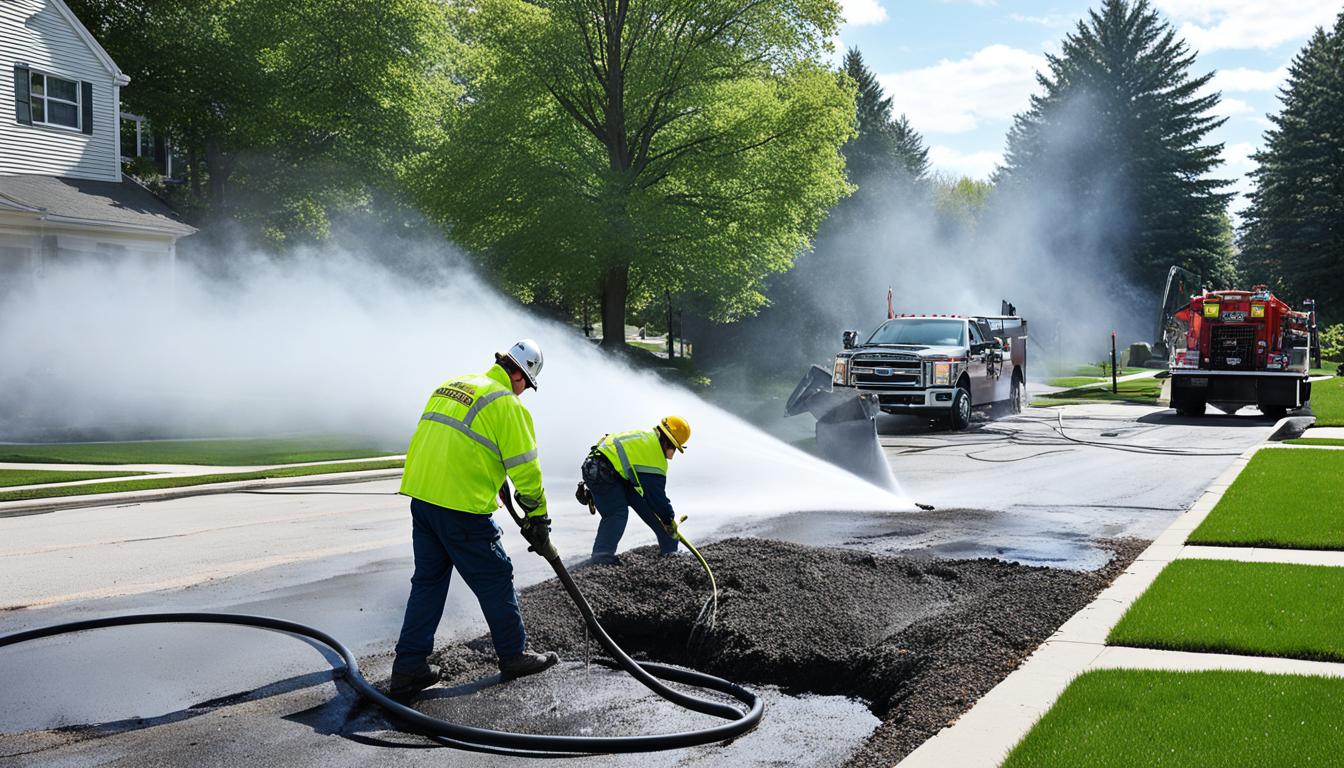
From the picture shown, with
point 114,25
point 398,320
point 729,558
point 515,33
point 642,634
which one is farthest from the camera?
point 114,25

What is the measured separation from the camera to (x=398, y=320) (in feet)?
88.5

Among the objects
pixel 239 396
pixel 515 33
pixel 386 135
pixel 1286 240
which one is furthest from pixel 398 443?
pixel 1286 240

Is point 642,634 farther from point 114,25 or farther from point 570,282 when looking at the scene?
point 114,25

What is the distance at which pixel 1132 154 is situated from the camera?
60812 millimetres

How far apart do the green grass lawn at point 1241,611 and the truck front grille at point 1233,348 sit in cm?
1761

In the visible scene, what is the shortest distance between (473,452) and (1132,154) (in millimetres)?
61199

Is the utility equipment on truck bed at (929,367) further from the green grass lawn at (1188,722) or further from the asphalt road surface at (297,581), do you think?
the green grass lawn at (1188,722)

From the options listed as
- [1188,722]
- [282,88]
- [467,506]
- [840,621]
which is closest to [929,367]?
[840,621]

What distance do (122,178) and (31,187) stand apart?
4.28 meters

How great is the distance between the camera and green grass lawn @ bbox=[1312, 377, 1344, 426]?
22348 millimetres

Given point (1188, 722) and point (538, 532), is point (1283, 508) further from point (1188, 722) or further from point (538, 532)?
point (538, 532)

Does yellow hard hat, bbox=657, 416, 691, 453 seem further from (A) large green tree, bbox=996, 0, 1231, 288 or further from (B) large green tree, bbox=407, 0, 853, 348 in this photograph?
(A) large green tree, bbox=996, 0, 1231, 288

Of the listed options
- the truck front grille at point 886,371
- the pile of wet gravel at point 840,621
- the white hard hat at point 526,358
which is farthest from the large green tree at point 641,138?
the white hard hat at point 526,358

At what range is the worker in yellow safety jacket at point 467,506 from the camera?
6254 mm
